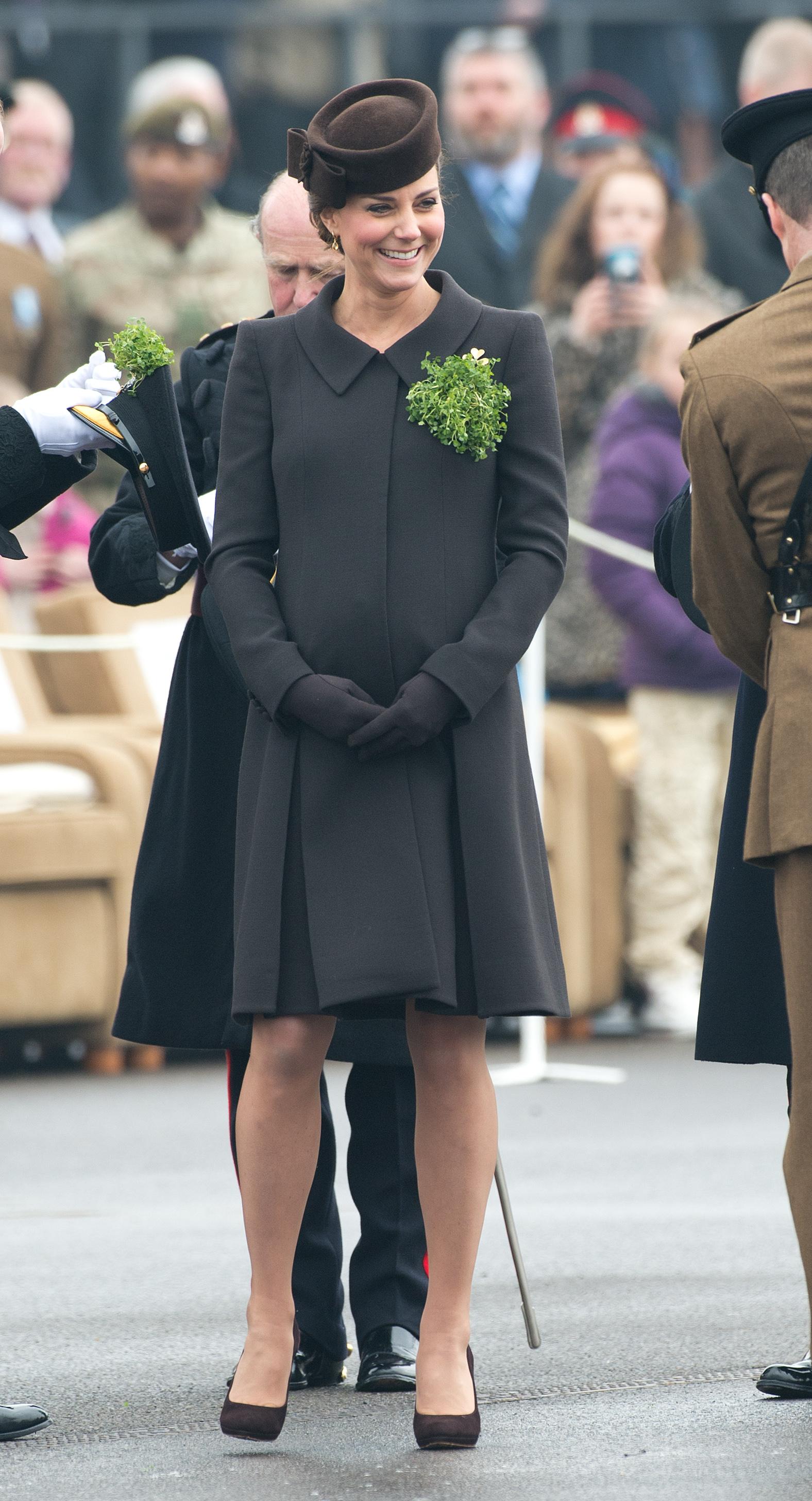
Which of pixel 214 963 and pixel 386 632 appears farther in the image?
pixel 214 963

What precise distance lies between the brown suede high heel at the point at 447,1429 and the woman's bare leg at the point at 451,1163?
1 centimetres

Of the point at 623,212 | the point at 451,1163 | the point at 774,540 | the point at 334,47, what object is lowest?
the point at 451,1163

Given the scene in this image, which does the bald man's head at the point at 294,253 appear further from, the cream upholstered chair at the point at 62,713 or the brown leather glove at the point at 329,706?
the cream upholstered chair at the point at 62,713

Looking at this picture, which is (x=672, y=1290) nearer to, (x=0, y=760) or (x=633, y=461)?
(x=0, y=760)

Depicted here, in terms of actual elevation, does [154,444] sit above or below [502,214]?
below

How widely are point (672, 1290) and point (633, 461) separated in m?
4.25

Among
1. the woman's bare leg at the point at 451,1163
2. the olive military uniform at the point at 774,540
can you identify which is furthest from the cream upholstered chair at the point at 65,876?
the olive military uniform at the point at 774,540

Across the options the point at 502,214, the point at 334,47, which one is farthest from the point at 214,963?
the point at 334,47

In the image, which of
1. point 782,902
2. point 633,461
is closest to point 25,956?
point 633,461

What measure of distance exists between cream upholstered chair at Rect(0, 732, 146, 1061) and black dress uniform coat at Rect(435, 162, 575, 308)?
2818 mm

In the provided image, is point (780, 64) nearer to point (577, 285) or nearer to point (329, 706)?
point (577, 285)

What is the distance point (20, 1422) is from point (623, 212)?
6.28 metres

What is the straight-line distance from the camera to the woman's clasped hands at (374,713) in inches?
132

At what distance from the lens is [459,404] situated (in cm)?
342
